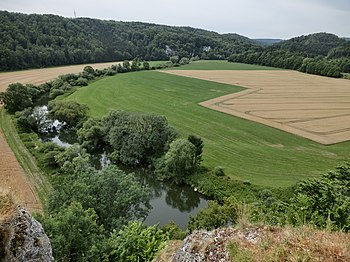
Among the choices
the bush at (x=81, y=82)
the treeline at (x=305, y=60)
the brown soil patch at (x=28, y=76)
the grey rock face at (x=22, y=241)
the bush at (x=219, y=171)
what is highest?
the grey rock face at (x=22, y=241)

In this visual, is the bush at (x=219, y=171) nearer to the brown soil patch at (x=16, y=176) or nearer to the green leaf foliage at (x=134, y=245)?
the brown soil patch at (x=16, y=176)

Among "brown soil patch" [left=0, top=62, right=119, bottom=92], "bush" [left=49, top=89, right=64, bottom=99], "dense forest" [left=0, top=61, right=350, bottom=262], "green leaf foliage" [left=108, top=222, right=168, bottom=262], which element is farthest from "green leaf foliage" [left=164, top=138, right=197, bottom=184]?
"brown soil patch" [left=0, top=62, right=119, bottom=92]

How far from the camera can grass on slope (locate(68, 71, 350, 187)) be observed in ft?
118

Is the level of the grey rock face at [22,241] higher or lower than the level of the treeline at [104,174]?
higher

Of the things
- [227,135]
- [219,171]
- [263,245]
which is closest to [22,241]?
[263,245]

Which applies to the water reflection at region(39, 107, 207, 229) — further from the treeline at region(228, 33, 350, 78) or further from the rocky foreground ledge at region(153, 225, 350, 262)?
the treeline at region(228, 33, 350, 78)

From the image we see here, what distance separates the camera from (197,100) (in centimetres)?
7225

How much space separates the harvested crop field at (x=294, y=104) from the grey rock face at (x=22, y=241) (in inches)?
1724

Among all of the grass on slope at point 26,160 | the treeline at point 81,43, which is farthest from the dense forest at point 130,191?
the treeline at point 81,43

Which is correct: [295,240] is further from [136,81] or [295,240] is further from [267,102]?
[136,81]

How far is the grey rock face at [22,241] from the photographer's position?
7.70m

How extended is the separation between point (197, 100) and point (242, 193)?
142 feet

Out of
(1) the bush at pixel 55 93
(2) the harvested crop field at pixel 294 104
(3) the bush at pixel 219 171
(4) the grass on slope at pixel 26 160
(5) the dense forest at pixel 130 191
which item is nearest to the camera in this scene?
(5) the dense forest at pixel 130 191

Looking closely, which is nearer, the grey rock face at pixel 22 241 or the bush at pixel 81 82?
the grey rock face at pixel 22 241
